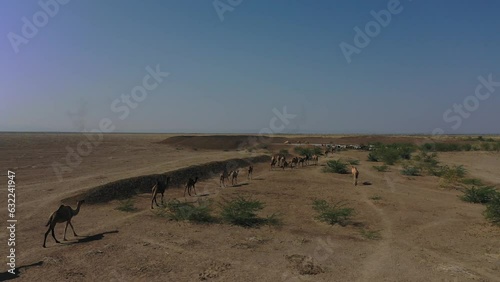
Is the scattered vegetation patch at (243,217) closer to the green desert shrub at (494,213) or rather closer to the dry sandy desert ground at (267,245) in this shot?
the dry sandy desert ground at (267,245)

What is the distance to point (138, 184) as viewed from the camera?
18.9 meters

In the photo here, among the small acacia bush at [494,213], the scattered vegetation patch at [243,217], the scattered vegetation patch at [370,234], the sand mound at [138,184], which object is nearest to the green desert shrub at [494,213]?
the small acacia bush at [494,213]

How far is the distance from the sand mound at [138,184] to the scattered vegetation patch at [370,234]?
11509mm

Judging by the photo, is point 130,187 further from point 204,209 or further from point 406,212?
point 406,212

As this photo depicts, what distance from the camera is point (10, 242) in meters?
9.77

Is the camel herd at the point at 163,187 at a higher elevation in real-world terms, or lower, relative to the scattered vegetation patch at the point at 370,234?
higher

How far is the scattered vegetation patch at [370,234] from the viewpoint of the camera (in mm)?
10948

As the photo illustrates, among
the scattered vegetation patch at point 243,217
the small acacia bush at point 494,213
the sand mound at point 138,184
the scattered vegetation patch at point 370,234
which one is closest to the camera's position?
the scattered vegetation patch at point 370,234

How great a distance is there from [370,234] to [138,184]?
41.9 feet

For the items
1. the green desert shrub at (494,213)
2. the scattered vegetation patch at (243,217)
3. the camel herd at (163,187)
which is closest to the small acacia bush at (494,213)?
the green desert shrub at (494,213)

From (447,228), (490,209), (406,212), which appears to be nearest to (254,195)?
(406,212)

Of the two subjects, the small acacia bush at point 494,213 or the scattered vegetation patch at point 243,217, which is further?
the small acacia bush at point 494,213

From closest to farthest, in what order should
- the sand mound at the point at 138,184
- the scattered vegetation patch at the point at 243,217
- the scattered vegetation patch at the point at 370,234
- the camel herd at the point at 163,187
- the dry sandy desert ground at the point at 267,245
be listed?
the dry sandy desert ground at the point at 267,245, the camel herd at the point at 163,187, the scattered vegetation patch at the point at 370,234, the scattered vegetation patch at the point at 243,217, the sand mound at the point at 138,184

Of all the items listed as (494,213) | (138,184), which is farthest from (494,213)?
(138,184)
